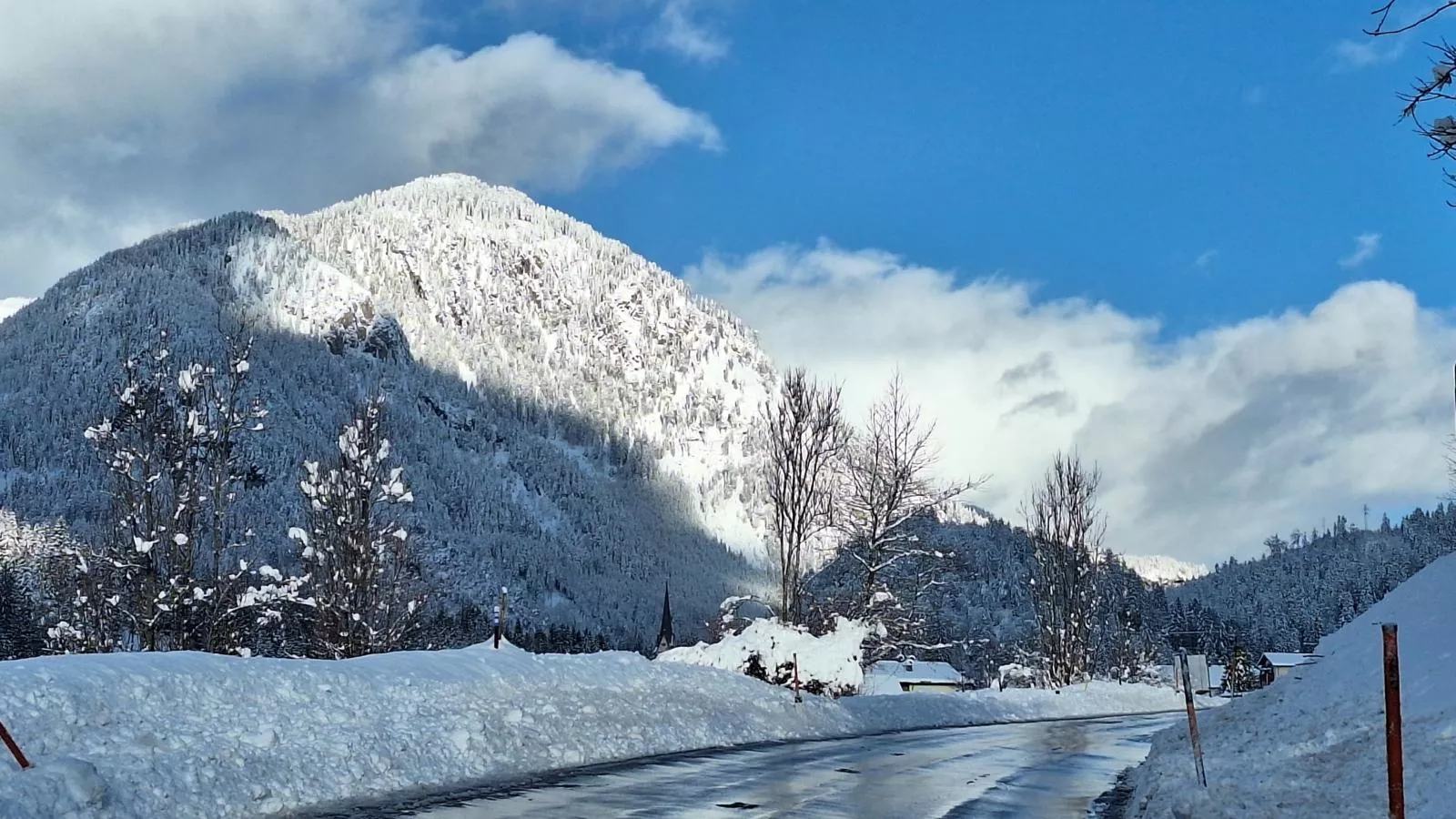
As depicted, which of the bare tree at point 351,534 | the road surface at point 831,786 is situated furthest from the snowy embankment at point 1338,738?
the bare tree at point 351,534

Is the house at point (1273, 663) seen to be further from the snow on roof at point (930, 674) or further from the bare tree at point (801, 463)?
the bare tree at point (801, 463)

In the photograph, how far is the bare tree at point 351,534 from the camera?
3625cm

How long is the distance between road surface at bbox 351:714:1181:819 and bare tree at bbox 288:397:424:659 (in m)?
19.2

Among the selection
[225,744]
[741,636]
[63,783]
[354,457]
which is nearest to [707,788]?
[225,744]

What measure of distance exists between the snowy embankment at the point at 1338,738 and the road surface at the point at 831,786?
1.48 metres

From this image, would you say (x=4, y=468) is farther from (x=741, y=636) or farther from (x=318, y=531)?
(x=741, y=636)

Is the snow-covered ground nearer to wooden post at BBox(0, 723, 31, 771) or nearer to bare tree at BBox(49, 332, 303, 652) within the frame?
wooden post at BBox(0, 723, 31, 771)

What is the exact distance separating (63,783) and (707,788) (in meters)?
6.59

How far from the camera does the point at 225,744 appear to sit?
12250 mm

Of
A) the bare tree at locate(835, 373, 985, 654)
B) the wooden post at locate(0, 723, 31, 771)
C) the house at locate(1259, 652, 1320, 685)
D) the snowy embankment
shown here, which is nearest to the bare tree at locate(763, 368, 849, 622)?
the bare tree at locate(835, 373, 985, 654)

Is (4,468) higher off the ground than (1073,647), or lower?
higher

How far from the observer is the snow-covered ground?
10.8 metres

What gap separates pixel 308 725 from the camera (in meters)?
13.7

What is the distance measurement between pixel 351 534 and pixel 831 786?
26.3 metres
